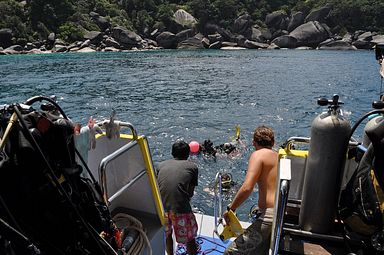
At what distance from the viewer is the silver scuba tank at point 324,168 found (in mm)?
2852

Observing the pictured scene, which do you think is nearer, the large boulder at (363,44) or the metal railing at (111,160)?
the metal railing at (111,160)

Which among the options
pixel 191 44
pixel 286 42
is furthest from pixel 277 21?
pixel 191 44

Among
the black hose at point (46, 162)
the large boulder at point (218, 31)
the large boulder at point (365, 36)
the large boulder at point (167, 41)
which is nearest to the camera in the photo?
the black hose at point (46, 162)

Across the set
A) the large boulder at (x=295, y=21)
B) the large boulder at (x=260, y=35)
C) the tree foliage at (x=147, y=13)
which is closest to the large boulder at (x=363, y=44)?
the tree foliage at (x=147, y=13)

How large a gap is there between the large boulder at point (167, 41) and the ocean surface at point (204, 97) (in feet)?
130

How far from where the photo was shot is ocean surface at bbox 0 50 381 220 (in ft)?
51.9

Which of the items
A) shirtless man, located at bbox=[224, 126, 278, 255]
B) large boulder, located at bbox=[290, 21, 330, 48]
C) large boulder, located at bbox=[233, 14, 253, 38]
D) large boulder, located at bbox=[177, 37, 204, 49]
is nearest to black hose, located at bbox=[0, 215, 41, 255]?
shirtless man, located at bbox=[224, 126, 278, 255]

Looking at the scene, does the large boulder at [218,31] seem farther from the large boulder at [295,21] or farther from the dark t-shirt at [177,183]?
the dark t-shirt at [177,183]

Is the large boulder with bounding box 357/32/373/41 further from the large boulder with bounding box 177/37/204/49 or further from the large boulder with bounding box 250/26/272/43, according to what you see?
the large boulder with bounding box 177/37/204/49

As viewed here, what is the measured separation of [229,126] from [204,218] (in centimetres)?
1157

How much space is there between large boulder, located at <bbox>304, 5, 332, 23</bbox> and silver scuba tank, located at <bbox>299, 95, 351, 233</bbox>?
96010 mm

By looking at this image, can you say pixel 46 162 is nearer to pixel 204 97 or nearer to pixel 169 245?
pixel 169 245

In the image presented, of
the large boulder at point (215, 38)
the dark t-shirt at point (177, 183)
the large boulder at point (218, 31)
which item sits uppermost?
the large boulder at point (218, 31)

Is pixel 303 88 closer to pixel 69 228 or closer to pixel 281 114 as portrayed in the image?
pixel 281 114
